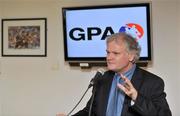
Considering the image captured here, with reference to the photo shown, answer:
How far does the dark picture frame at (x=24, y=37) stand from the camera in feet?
12.9

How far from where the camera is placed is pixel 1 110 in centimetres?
416

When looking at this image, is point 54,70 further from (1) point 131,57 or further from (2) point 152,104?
(2) point 152,104

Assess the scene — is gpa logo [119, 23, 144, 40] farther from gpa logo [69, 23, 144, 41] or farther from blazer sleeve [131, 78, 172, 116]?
blazer sleeve [131, 78, 172, 116]

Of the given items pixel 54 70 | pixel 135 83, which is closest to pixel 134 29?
pixel 54 70

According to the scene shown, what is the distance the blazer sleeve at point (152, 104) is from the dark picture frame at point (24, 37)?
2150 millimetres

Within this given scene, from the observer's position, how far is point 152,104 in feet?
6.31

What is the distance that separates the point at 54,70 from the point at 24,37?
55 cm

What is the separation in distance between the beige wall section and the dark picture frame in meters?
0.06

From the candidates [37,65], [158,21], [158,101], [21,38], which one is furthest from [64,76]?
[158,101]

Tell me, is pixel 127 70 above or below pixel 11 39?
below

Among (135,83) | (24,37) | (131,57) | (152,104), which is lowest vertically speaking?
(152,104)

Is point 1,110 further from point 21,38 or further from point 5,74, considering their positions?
point 21,38

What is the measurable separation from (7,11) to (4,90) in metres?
0.99

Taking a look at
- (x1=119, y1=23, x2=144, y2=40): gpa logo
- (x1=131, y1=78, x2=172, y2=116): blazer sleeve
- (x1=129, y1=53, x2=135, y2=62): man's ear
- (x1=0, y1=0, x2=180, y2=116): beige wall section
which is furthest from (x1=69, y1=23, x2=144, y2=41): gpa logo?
(x1=131, y1=78, x2=172, y2=116): blazer sleeve
